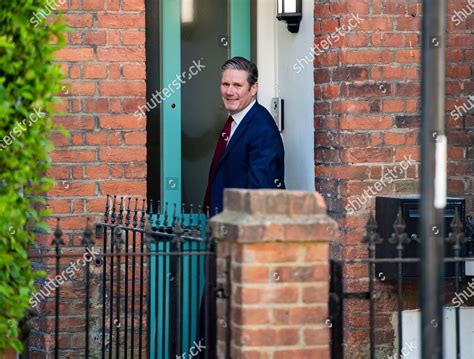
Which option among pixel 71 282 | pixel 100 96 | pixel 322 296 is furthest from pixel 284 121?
pixel 322 296

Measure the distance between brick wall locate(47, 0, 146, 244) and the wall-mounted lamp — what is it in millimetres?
1006

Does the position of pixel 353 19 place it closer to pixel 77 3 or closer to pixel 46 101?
pixel 77 3

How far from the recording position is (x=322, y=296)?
5332 millimetres

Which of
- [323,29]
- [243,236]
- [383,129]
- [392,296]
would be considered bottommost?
[392,296]

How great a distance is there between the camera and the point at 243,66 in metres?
7.30

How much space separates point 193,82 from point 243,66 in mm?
719

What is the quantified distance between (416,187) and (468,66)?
2.85 ft

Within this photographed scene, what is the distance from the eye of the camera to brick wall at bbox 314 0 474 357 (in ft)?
23.3

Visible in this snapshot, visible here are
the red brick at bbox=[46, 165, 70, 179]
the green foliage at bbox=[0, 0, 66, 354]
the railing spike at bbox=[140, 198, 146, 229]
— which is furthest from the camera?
the red brick at bbox=[46, 165, 70, 179]

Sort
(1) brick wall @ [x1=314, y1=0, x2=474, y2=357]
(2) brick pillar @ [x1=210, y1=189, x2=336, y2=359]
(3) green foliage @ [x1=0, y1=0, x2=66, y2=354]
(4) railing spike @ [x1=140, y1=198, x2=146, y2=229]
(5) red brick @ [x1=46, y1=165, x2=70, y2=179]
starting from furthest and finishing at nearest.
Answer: (1) brick wall @ [x1=314, y1=0, x2=474, y2=357] → (5) red brick @ [x1=46, y1=165, x2=70, y2=179] → (4) railing spike @ [x1=140, y1=198, x2=146, y2=229] → (2) brick pillar @ [x1=210, y1=189, x2=336, y2=359] → (3) green foliage @ [x1=0, y1=0, x2=66, y2=354]

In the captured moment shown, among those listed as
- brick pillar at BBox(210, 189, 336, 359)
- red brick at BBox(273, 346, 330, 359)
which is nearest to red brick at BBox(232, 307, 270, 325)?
brick pillar at BBox(210, 189, 336, 359)

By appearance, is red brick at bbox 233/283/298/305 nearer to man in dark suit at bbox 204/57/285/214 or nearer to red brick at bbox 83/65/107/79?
man in dark suit at bbox 204/57/285/214

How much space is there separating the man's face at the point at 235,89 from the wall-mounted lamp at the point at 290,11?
1.89ft

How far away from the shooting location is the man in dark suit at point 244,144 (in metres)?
7.17
